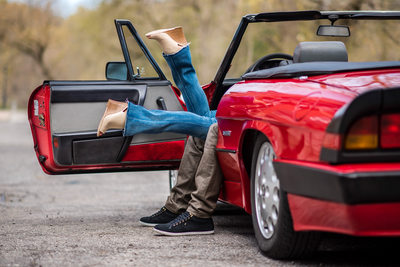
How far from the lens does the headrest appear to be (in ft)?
16.5

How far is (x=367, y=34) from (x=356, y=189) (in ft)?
48.5

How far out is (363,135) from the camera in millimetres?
3572

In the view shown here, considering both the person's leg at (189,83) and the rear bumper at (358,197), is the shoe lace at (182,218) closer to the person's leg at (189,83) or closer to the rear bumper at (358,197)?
the person's leg at (189,83)

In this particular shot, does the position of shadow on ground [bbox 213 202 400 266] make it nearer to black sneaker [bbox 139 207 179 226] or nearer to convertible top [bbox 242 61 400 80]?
black sneaker [bbox 139 207 179 226]

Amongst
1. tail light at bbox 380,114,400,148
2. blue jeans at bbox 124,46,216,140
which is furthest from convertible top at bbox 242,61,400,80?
blue jeans at bbox 124,46,216,140

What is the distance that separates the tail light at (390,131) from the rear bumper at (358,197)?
115mm

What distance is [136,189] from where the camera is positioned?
9.83 meters

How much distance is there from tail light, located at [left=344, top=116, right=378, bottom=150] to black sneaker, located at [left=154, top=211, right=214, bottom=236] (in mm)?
2004

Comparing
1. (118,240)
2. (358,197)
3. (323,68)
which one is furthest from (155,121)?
(358,197)

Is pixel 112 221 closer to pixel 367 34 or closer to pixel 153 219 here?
pixel 153 219

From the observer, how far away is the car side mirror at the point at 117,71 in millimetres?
6074

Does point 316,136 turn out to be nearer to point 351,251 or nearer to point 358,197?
point 358,197

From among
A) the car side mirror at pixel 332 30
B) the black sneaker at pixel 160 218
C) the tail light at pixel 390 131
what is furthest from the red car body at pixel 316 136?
the black sneaker at pixel 160 218

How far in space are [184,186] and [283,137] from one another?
1.89 m
